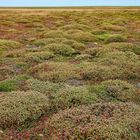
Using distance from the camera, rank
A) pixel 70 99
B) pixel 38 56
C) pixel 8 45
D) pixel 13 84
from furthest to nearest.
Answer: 1. pixel 8 45
2. pixel 38 56
3. pixel 13 84
4. pixel 70 99

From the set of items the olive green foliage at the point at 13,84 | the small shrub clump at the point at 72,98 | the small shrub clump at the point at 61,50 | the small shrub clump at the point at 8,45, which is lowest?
the small shrub clump at the point at 8,45

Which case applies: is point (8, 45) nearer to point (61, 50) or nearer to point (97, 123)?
point (61, 50)

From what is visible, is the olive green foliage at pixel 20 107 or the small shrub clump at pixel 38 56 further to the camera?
the small shrub clump at pixel 38 56

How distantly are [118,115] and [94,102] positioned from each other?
1.86m

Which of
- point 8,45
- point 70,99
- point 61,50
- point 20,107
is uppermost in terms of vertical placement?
point 20,107

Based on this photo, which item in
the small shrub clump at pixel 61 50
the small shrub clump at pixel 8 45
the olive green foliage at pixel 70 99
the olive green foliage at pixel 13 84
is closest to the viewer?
the olive green foliage at pixel 70 99

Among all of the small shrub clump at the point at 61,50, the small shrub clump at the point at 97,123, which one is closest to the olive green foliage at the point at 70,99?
the small shrub clump at the point at 97,123

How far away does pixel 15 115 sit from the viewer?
32.2 feet

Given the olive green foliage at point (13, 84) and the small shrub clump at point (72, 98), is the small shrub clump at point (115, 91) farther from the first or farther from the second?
the olive green foliage at point (13, 84)

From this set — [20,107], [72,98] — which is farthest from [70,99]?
[20,107]

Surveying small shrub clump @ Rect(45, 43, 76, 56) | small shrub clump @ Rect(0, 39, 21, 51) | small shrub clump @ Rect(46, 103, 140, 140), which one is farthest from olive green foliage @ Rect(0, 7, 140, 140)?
small shrub clump @ Rect(0, 39, 21, 51)

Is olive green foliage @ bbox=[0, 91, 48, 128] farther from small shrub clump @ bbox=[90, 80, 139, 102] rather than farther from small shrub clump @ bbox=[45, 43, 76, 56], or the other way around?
small shrub clump @ bbox=[45, 43, 76, 56]

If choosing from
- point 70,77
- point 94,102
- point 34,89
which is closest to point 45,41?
point 70,77

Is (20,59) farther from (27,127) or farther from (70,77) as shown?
(27,127)
